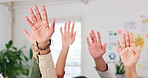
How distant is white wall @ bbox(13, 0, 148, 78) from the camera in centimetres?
423

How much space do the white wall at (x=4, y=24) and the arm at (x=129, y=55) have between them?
4336mm

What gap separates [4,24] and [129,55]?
451 centimetres

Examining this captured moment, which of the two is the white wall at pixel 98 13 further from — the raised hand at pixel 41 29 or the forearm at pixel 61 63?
the raised hand at pixel 41 29

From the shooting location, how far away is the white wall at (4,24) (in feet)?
17.2

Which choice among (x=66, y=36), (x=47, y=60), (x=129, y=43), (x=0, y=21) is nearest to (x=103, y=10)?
(x=0, y=21)

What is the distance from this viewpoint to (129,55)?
1317 mm

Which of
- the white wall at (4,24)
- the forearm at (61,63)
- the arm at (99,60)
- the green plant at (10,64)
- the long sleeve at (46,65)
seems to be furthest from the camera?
the white wall at (4,24)

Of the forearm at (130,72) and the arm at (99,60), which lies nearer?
the forearm at (130,72)

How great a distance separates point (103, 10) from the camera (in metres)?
4.49

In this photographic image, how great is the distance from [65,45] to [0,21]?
394 centimetres

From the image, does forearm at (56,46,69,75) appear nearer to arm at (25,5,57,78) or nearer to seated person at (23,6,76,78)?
seated person at (23,6,76,78)

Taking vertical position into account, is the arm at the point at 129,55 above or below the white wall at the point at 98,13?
below

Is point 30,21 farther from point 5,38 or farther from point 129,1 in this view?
point 5,38

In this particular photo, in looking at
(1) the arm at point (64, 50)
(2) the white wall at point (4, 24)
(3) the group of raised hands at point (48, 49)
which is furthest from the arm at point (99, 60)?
(2) the white wall at point (4, 24)
